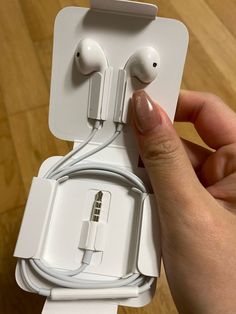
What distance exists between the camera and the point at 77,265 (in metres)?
0.47

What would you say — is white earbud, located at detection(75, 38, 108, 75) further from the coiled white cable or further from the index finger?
the index finger

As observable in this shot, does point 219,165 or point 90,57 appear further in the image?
point 219,165

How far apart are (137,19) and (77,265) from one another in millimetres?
317

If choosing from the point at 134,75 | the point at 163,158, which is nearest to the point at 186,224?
the point at 163,158

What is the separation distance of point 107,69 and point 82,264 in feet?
0.82

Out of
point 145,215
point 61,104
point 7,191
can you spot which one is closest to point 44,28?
point 7,191

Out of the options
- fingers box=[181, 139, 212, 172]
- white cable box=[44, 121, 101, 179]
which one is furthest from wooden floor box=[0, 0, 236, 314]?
white cable box=[44, 121, 101, 179]

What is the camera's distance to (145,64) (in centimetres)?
48

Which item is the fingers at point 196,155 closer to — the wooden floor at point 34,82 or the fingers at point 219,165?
the fingers at point 219,165

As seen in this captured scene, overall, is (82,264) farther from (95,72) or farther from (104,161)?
(95,72)

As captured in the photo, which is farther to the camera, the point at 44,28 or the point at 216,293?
the point at 44,28

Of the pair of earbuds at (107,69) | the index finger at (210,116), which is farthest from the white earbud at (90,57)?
the index finger at (210,116)

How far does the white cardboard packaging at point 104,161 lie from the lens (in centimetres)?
46

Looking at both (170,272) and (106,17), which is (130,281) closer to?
(170,272)
